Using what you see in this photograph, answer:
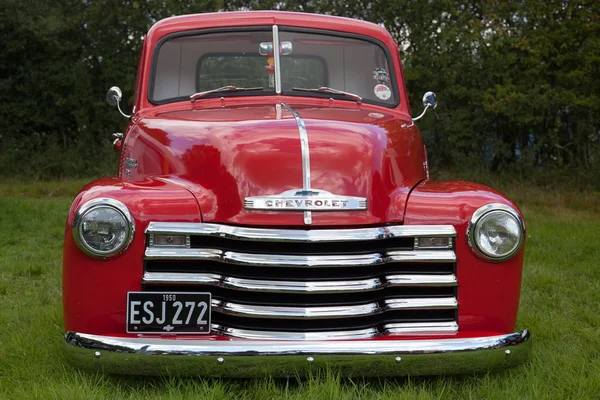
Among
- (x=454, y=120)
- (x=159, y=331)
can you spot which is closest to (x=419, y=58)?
(x=454, y=120)

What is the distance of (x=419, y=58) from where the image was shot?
13.2m

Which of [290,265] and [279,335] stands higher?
[290,265]

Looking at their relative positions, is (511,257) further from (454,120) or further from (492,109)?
(454,120)

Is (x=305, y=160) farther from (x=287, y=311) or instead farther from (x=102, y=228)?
(x=102, y=228)

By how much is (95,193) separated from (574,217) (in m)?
7.45

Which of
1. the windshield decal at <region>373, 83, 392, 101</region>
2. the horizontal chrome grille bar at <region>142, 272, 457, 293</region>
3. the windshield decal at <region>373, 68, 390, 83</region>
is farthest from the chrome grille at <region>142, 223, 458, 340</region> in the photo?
the windshield decal at <region>373, 68, 390, 83</region>

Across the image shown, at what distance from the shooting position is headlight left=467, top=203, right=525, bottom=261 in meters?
2.89

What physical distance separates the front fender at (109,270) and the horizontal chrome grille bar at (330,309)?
1.20 ft

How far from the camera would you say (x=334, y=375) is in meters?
2.67

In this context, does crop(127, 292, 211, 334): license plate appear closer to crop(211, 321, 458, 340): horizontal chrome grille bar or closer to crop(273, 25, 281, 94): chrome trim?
crop(211, 321, 458, 340): horizontal chrome grille bar

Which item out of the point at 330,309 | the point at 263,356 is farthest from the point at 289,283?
the point at 263,356

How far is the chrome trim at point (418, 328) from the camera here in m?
2.85

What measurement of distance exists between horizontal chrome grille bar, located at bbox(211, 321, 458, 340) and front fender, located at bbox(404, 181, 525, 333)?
11 cm

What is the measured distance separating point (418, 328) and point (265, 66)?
191 centimetres
